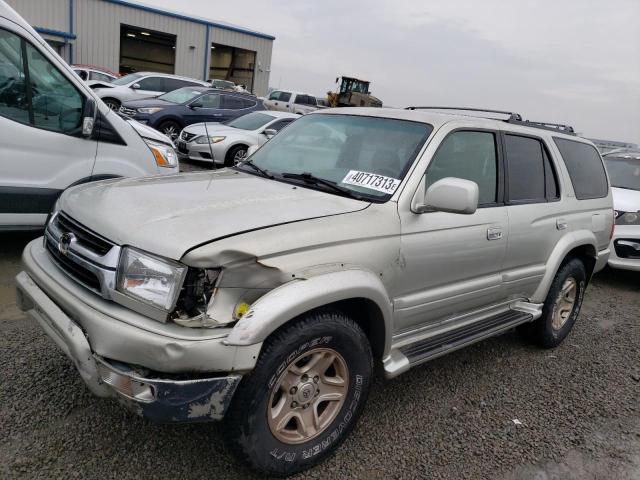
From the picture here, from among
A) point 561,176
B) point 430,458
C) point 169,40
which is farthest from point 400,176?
point 169,40

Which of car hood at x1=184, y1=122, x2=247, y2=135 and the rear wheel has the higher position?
car hood at x1=184, y1=122, x2=247, y2=135

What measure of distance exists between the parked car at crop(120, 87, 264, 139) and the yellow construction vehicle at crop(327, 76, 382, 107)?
12035 millimetres

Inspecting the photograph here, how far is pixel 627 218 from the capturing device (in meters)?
6.86

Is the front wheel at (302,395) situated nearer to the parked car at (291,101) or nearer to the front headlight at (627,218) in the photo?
the front headlight at (627,218)

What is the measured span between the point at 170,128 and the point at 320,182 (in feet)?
34.9

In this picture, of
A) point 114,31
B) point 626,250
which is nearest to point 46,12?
point 114,31

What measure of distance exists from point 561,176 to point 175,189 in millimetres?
2978

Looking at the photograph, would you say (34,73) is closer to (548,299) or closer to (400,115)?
(400,115)

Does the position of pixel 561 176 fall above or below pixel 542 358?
above

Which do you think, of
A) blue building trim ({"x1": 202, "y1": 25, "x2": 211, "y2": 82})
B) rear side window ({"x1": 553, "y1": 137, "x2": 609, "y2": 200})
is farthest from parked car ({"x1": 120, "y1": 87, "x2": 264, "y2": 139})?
blue building trim ({"x1": 202, "y1": 25, "x2": 211, "y2": 82})

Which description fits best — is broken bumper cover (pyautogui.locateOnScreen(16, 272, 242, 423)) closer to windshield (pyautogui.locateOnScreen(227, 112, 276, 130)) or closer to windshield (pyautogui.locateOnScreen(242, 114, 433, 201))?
windshield (pyautogui.locateOnScreen(242, 114, 433, 201))

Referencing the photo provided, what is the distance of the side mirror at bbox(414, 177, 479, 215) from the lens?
2645 mm

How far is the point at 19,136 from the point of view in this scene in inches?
171

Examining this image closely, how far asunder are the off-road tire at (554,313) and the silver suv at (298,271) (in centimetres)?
29
